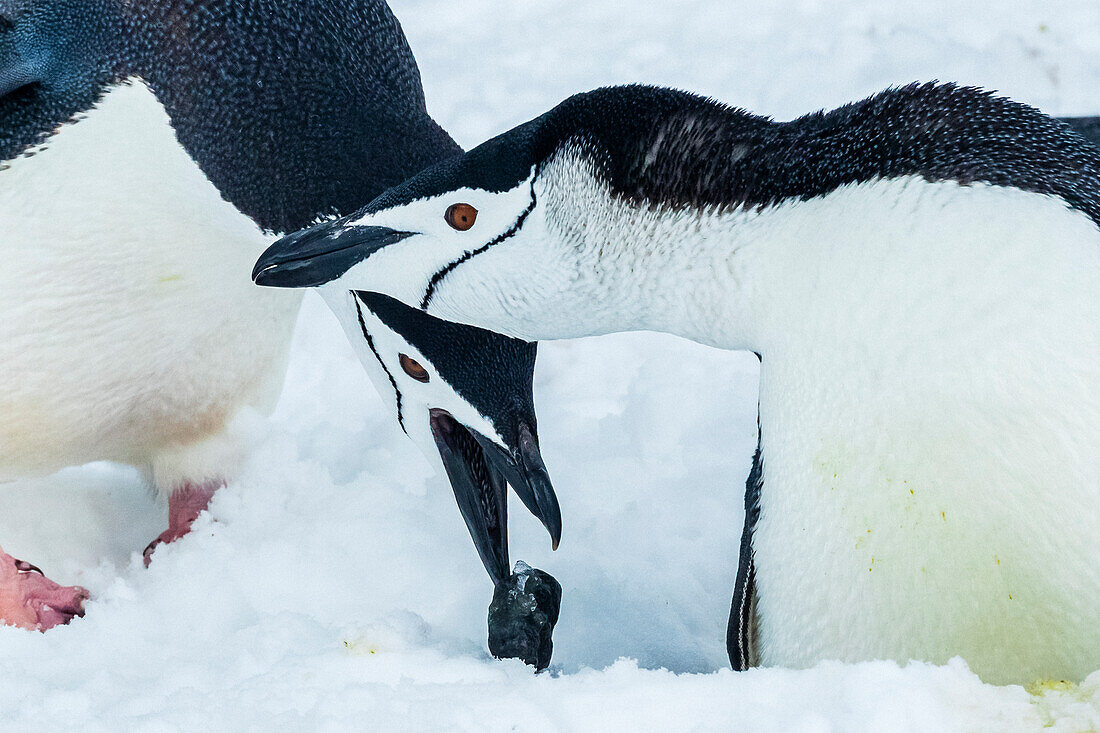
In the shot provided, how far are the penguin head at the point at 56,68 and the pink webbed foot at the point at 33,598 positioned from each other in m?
0.65

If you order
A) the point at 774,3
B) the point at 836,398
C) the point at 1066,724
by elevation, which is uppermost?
the point at 774,3

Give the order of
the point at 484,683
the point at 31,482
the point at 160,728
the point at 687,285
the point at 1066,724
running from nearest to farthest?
the point at 1066,724
the point at 160,728
the point at 484,683
the point at 687,285
the point at 31,482

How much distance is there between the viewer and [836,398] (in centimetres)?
117

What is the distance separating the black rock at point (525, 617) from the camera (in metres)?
1.52

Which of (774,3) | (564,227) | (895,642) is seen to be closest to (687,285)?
(564,227)

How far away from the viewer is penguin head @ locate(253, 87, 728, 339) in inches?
51.8

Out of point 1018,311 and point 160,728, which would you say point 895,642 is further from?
point 160,728

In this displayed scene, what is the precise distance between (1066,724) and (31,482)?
1906mm

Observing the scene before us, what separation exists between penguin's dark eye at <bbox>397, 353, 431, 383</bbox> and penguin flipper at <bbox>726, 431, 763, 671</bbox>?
54cm

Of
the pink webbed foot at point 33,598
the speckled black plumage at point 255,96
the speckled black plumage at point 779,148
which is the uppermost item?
the speckled black plumage at point 255,96

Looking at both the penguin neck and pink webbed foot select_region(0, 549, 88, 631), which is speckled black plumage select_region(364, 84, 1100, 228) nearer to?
the penguin neck

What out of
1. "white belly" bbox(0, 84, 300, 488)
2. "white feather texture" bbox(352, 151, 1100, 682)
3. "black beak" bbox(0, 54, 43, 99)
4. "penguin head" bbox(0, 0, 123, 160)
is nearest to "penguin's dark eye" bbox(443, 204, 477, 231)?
"white feather texture" bbox(352, 151, 1100, 682)

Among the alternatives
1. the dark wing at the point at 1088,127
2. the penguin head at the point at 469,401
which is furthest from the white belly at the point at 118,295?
the dark wing at the point at 1088,127

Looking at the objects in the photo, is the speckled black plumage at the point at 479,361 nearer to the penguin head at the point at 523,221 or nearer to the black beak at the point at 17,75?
the penguin head at the point at 523,221
